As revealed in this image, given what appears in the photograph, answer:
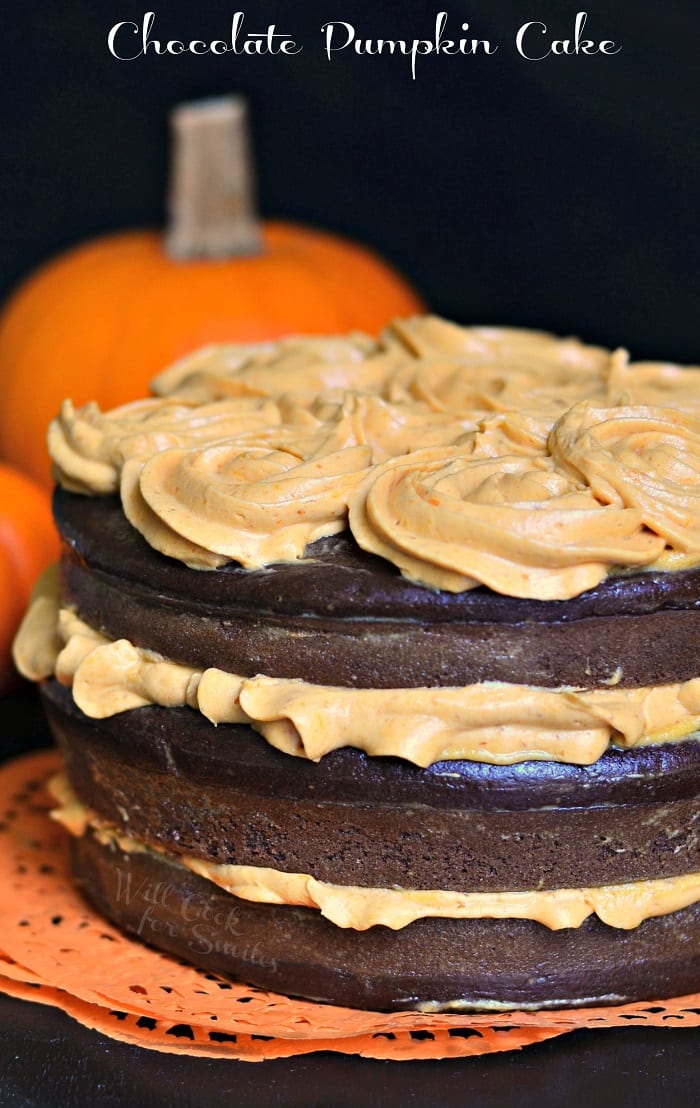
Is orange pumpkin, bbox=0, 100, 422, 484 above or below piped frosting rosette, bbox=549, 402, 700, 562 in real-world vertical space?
below

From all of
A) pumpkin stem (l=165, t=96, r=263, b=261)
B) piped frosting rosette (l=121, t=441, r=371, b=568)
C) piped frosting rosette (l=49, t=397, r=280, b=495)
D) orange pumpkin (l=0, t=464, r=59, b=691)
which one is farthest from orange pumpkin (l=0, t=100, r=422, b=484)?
piped frosting rosette (l=121, t=441, r=371, b=568)

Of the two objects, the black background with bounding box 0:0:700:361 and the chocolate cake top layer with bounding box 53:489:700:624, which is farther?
the black background with bounding box 0:0:700:361

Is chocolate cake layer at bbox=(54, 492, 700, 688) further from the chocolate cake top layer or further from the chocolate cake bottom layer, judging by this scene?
the chocolate cake bottom layer

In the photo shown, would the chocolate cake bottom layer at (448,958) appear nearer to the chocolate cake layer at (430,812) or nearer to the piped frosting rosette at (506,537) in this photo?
the chocolate cake layer at (430,812)

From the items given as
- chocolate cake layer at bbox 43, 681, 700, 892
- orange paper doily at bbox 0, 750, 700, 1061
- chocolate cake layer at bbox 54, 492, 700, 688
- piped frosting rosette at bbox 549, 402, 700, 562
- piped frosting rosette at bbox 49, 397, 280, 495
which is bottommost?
orange paper doily at bbox 0, 750, 700, 1061

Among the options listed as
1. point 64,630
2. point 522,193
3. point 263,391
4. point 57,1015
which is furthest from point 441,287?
point 57,1015

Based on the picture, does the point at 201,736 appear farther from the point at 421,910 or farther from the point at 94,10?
the point at 94,10

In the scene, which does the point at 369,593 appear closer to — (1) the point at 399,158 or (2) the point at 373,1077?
(2) the point at 373,1077
